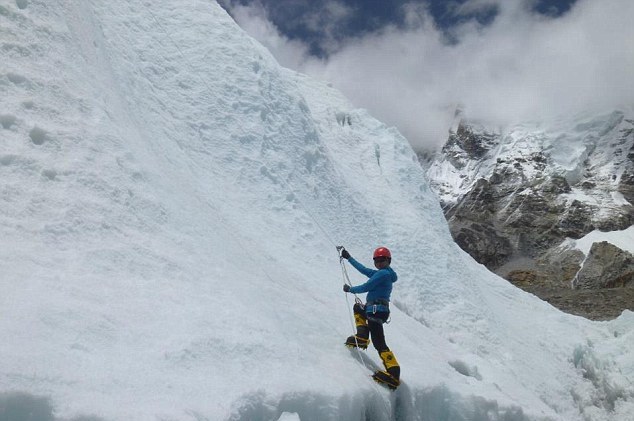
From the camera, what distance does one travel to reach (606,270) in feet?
414

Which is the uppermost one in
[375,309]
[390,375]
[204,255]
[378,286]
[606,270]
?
[378,286]

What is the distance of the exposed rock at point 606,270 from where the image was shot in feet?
398

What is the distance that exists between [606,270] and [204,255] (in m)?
140

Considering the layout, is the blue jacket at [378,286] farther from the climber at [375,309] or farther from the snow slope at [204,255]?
the snow slope at [204,255]

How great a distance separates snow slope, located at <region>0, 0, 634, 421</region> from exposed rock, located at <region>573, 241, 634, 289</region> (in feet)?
391

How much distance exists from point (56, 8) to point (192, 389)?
296 inches

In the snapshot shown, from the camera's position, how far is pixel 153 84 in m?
12.2

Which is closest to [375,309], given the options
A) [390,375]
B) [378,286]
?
[378,286]

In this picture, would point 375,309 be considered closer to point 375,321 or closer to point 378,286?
point 375,321

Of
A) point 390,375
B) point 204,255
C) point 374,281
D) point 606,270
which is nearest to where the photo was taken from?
point 390,375

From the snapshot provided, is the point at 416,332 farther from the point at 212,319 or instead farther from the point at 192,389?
the point at 192,389

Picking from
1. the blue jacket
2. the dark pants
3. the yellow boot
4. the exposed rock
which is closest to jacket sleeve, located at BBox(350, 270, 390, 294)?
the blue jacket

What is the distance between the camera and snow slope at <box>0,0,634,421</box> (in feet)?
15.6

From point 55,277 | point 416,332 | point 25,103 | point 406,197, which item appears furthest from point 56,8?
point 406,197
